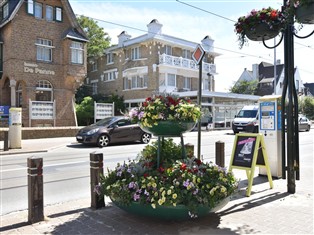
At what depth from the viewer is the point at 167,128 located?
14.8ft

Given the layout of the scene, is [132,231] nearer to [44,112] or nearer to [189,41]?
[44,112]

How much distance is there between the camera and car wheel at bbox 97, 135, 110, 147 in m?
15.1

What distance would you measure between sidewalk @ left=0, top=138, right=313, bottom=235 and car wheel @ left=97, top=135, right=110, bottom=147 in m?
9.68

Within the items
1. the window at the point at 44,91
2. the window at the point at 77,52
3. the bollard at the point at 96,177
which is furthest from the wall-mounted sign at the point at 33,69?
the bollard at the point at 96,177

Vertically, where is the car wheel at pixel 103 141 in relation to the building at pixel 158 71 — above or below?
below

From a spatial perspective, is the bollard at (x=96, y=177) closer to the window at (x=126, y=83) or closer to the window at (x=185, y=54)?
the window at (x=126, y=83)

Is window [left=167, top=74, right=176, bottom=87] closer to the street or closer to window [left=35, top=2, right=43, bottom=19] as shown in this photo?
window [left=35, top=2, right=43, bottom=19]

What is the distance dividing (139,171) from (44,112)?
1916 centimetres

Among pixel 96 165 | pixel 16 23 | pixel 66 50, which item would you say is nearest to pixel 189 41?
pixel 66 50

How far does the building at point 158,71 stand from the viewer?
1262 inches

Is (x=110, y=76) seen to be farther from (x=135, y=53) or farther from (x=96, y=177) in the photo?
(x=96, y=177)

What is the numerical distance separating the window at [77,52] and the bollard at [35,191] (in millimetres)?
22694

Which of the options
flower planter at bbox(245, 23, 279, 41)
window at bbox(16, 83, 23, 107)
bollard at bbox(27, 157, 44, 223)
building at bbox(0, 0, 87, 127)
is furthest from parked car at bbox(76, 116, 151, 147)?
window at bbox(16, 83, 23, 107)

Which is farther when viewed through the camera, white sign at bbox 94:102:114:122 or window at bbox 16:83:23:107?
window at bbox 16:83:23:107
